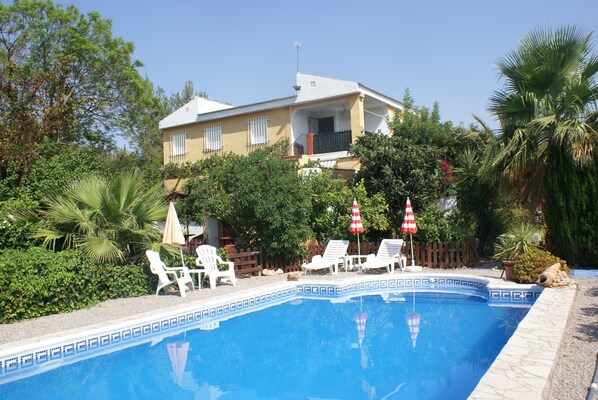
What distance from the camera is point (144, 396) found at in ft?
21.2

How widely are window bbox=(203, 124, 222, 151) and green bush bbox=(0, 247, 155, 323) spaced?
15.5 m

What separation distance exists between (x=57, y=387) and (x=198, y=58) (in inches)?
697

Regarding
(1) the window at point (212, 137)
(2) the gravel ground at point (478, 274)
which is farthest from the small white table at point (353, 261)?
(1) the window at point (212, 137)

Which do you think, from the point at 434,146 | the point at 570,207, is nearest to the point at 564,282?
the point at 570,207

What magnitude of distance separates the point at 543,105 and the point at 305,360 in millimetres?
9735

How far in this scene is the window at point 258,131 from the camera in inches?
973

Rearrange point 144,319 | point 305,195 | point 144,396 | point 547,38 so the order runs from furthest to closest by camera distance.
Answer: point 305,195
point 547,38
point 144,319
point 144,396

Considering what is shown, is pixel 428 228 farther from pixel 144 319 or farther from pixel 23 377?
pixel 23 377

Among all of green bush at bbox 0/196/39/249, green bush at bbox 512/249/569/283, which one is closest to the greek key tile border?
green bush at bbox 0/196/39/249

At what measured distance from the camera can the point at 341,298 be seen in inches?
506

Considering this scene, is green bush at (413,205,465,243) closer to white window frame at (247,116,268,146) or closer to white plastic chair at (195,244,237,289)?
white plastic chair at (195,244,237,289)

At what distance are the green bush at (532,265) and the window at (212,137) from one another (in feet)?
58.0

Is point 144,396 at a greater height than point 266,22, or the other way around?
point 266,22

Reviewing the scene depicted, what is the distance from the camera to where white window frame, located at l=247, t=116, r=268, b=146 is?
24719 millimetres
